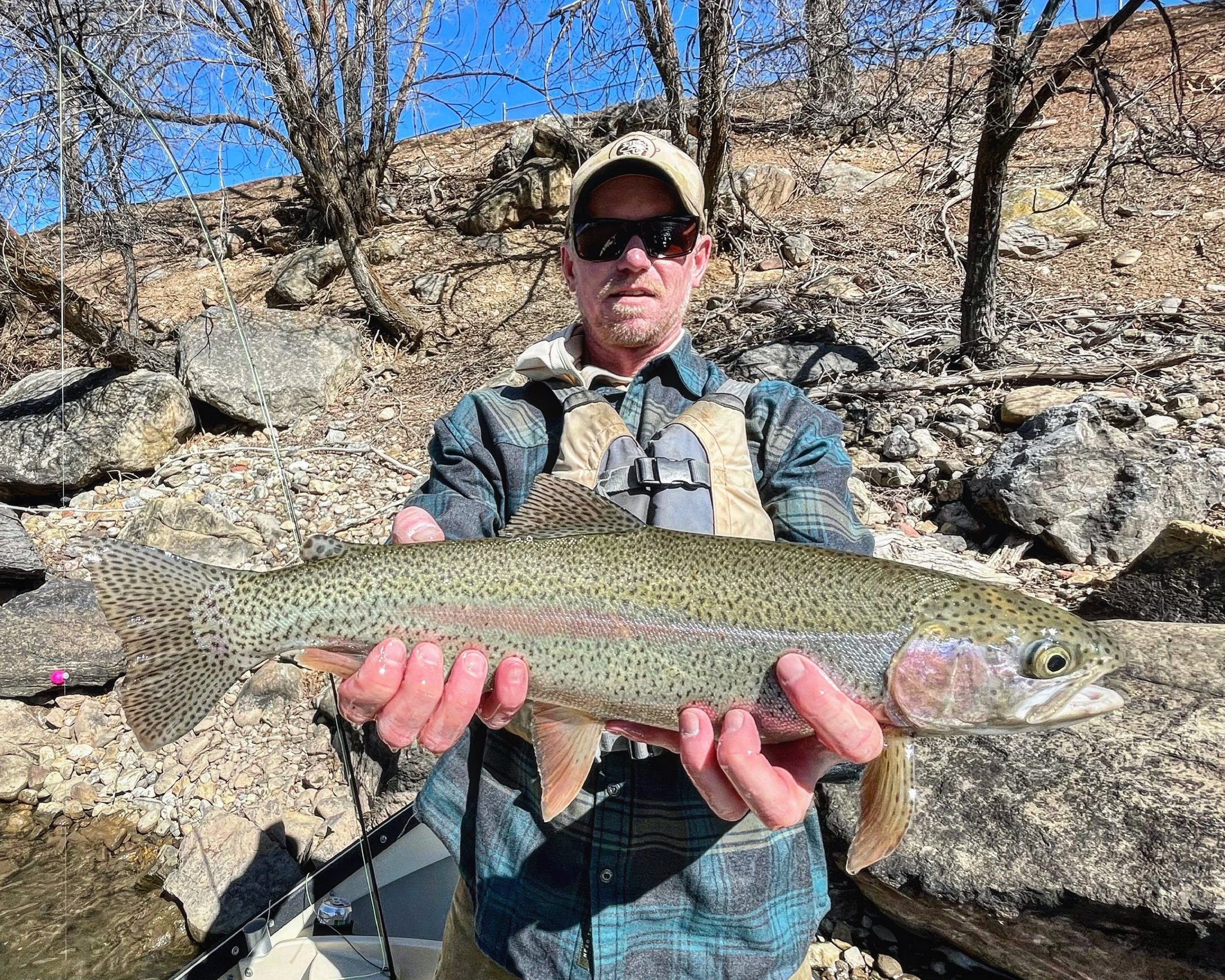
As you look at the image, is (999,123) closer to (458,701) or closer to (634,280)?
(634,280)

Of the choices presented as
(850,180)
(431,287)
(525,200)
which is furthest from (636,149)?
(850,180)

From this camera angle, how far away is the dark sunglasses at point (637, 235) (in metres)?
2.97

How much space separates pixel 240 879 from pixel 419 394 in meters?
6.62

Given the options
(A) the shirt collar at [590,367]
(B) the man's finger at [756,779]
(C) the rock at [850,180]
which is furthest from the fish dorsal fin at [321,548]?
(C) the rock at [850,180]

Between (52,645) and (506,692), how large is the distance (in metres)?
6.16

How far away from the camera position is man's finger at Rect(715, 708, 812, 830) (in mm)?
2119

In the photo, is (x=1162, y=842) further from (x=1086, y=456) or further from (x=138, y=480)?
(x=138, y=480)

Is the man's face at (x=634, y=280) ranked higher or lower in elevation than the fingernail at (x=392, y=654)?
higher

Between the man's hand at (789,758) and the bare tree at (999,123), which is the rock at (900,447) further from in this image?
the man's hand at (789,758)

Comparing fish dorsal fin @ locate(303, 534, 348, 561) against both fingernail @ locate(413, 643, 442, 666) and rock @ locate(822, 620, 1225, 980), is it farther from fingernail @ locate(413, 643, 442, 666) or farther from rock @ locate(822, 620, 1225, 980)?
rock @ locate(822, 620, 1225, 980)

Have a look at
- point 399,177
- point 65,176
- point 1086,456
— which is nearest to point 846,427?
point 1086,456

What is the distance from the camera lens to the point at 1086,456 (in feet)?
19.2

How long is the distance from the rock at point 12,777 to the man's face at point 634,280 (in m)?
6.03

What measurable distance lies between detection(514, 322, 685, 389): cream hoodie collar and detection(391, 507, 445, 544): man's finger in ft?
2.20
